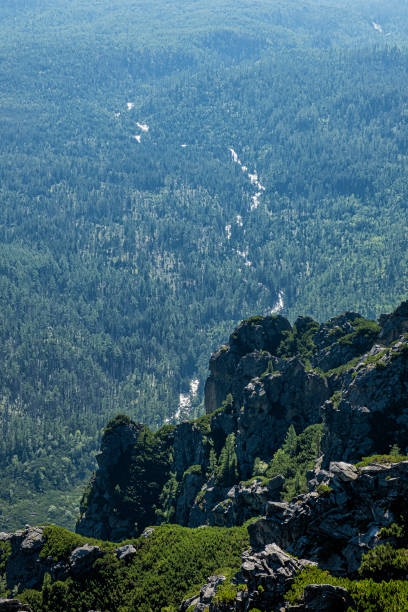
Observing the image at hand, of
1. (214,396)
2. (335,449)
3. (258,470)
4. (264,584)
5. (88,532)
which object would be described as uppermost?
(264,584)

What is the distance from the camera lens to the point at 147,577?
306 feet

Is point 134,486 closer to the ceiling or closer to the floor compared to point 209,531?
closer to the floor

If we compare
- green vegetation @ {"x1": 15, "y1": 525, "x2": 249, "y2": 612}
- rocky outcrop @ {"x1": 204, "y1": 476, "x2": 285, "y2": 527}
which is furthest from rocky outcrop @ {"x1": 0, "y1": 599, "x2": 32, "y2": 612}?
rocky outcrop @ {"x1": 204, "y1": 476, "x2": 285, "y2": 527}

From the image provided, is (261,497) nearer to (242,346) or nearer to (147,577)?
(147,577)

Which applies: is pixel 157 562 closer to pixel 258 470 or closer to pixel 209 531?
pixel 209 531

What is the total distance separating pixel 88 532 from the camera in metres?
128

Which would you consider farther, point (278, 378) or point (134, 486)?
point (134, 486)

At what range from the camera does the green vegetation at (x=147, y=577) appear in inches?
3531

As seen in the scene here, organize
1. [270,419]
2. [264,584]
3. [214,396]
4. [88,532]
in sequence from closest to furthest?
[264,584]
[270,419]
[88,532]
[214,396]

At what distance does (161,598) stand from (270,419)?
Result: 34.8m

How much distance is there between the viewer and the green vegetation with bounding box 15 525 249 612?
294 feet

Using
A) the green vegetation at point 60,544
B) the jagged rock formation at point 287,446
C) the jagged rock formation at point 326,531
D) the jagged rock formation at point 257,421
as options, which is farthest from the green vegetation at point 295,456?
the jagged rock formation at point 326,531

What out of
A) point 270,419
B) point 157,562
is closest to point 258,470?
point 270,419

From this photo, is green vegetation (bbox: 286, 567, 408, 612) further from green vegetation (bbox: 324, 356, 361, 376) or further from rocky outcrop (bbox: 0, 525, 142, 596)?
green vegetation (bbox: 324, 356, 361, 376)
